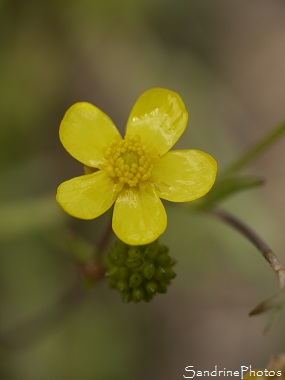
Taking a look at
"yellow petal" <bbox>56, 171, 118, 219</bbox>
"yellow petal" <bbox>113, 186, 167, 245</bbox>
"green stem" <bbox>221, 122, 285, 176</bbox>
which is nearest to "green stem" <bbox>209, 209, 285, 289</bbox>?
"green stem" <bbox>221, 122, 285, 176</bbox>

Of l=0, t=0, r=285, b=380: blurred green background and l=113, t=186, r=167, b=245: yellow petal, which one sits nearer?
l=113, t=186, r=167, b=245: yellow petal

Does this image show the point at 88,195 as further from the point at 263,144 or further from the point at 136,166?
the point at 263,144

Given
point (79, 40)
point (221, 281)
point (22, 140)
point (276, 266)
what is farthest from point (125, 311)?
point (276, 266)

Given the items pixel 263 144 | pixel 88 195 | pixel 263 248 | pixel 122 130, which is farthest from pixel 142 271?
pixel 122 130

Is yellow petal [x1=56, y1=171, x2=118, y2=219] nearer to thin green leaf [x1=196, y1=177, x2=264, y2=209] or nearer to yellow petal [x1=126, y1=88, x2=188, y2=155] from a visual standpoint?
yellow petal [x1=126, y1=88, x2=188, y2=155]

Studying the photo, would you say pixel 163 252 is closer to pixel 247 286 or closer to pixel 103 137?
pixel 103 137
